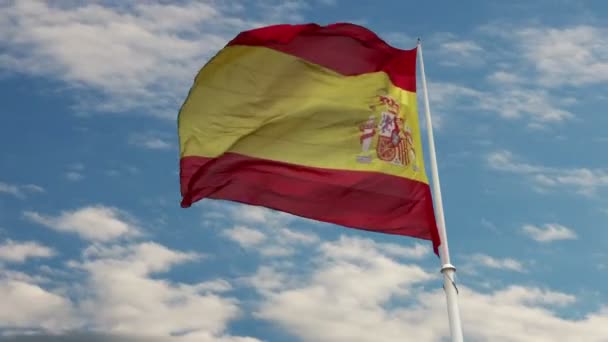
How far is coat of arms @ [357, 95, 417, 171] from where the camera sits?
74.4ft

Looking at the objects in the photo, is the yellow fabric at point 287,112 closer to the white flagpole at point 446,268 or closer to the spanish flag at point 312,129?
the spanish flag at point 312,129

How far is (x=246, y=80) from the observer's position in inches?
936

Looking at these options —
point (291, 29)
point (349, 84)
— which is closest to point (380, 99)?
point (349, 84)

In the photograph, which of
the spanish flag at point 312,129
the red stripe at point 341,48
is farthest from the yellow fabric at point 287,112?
the red stripe at point 341,48

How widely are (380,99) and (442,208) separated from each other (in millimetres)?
3320

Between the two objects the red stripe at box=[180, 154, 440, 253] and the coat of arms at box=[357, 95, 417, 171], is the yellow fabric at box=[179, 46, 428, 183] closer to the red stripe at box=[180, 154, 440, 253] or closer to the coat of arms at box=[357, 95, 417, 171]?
the coat of arms at box=[357, 95, 417, 171]

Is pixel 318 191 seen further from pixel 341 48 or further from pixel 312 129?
pixel 341 48

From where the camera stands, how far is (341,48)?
2409cm

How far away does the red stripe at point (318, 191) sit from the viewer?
868 inches

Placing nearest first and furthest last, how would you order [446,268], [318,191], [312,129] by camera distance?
1. [446,268]
2. [318,191]
3. [312,129]

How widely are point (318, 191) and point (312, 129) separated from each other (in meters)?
1.55

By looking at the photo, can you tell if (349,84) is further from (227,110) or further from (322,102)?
(227,110)

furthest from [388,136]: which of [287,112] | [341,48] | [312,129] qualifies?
[341,48]

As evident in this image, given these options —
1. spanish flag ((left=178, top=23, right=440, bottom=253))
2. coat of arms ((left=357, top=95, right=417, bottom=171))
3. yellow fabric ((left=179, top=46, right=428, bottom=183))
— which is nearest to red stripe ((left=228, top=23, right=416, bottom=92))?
spanish flag ((left=178, top=23, right=440, bottom=253))
